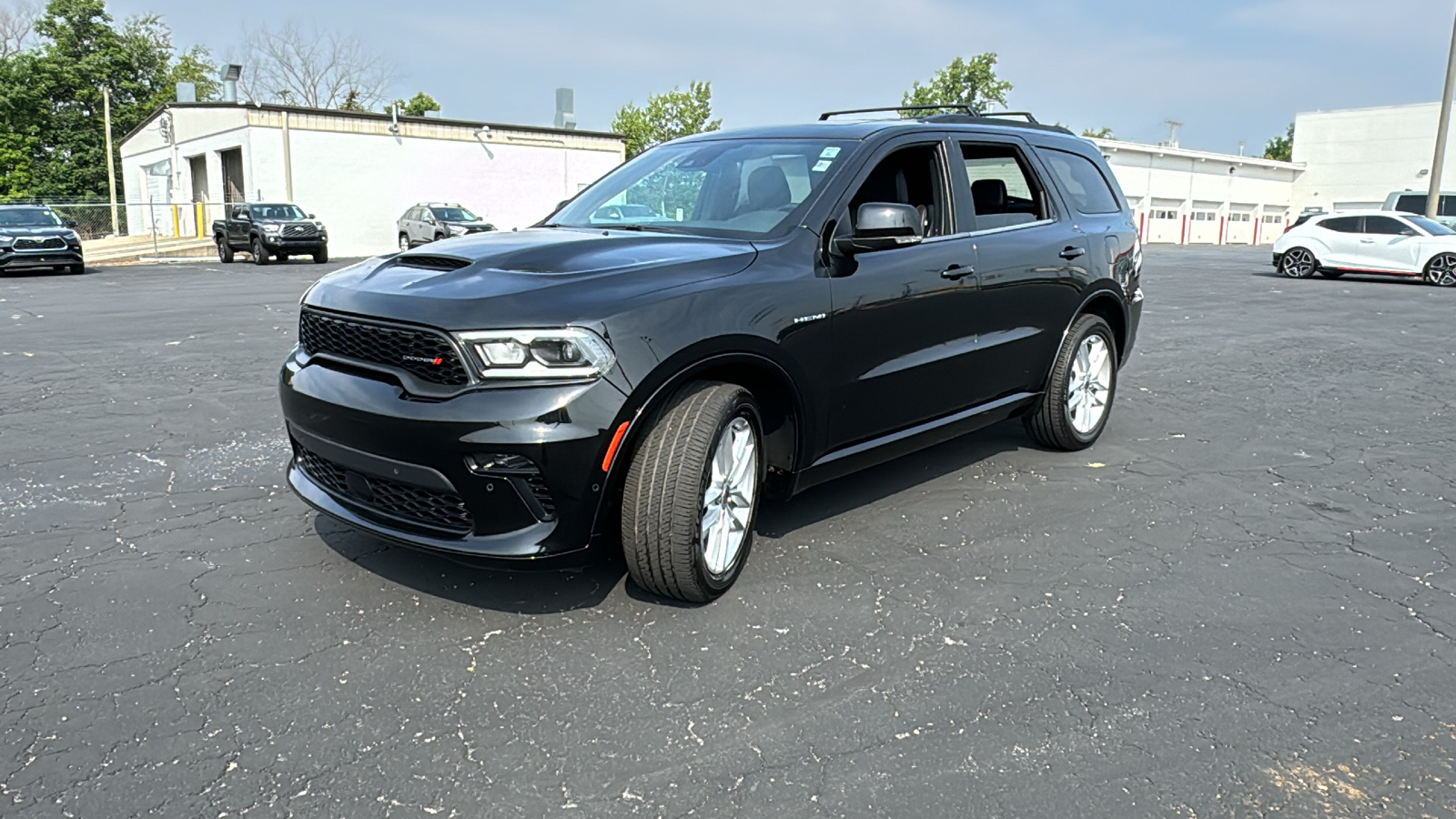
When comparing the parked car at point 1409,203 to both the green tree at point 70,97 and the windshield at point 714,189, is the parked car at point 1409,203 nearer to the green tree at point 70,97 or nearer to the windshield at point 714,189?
the windshield at point 714,189

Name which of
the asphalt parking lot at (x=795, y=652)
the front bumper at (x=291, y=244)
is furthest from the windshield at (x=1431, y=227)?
the front bumper at (x=291, y=244)

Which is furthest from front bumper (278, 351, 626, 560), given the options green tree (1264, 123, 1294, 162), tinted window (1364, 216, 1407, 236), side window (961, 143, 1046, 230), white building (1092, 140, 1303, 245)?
green tree (1264, 123, 1294, 162)

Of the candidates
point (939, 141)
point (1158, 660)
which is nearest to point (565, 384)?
point (1158, 660)

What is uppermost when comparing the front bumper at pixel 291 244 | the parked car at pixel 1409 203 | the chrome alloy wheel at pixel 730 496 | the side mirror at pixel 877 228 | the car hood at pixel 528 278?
the parked car at pixel 1409 203

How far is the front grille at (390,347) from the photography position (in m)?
3.26

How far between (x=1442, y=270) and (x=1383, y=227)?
1.39 metres

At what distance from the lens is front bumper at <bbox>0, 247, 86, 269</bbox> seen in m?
20.9

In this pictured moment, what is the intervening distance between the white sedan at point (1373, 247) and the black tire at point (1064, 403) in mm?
18302

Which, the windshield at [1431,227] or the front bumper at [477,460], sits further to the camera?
the windshield at [1431,227]

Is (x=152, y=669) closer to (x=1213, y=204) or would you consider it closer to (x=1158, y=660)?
(x=1158, y=660)

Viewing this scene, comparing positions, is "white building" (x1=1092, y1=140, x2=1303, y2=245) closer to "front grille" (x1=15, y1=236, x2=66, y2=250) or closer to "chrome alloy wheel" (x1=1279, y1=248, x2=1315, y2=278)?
"chrome alloy wheel" (x1=1279, y1=248, x2=1315, y2=278)

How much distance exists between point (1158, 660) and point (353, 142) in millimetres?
36720

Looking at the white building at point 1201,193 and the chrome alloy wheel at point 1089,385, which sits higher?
the white building at point 1201,193

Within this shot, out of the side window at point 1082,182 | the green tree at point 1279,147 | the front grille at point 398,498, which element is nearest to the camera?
the front grille at point 398,498
